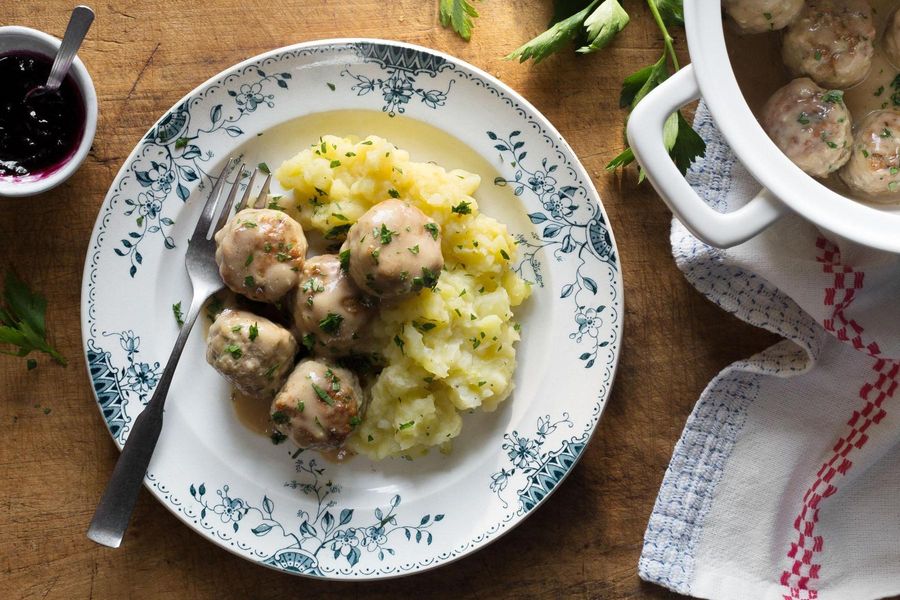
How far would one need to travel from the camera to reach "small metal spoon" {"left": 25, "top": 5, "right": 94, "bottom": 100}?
2.53 meters

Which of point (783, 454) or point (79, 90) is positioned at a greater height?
point (79, 90)

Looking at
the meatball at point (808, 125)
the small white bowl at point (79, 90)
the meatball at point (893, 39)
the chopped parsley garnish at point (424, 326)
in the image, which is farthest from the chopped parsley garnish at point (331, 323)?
the meatball at point (893, 39)

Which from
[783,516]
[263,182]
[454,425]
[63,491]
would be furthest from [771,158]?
[63,491]

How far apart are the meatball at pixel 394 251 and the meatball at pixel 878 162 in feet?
3.89

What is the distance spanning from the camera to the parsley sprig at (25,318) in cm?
271

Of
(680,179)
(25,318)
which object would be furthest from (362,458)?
(680,179)

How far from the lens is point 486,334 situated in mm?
2537

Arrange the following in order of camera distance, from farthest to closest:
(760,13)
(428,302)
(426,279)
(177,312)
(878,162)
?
(177,312)
(428,302)
(426,279)
(878,162)
(760,13)

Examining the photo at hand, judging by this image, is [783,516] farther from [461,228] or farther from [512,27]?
[512,27]

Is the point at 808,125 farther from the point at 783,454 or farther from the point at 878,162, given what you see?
the point at 783,454

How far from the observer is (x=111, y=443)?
2.81 m

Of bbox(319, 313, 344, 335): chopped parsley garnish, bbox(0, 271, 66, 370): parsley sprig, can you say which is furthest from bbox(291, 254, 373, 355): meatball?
bbox(0, 271, 66, 370): parsley sprig

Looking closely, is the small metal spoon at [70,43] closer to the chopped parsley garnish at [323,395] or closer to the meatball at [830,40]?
the chopped parsley garnish at [323,395]

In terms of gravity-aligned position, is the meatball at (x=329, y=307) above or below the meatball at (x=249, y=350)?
above
